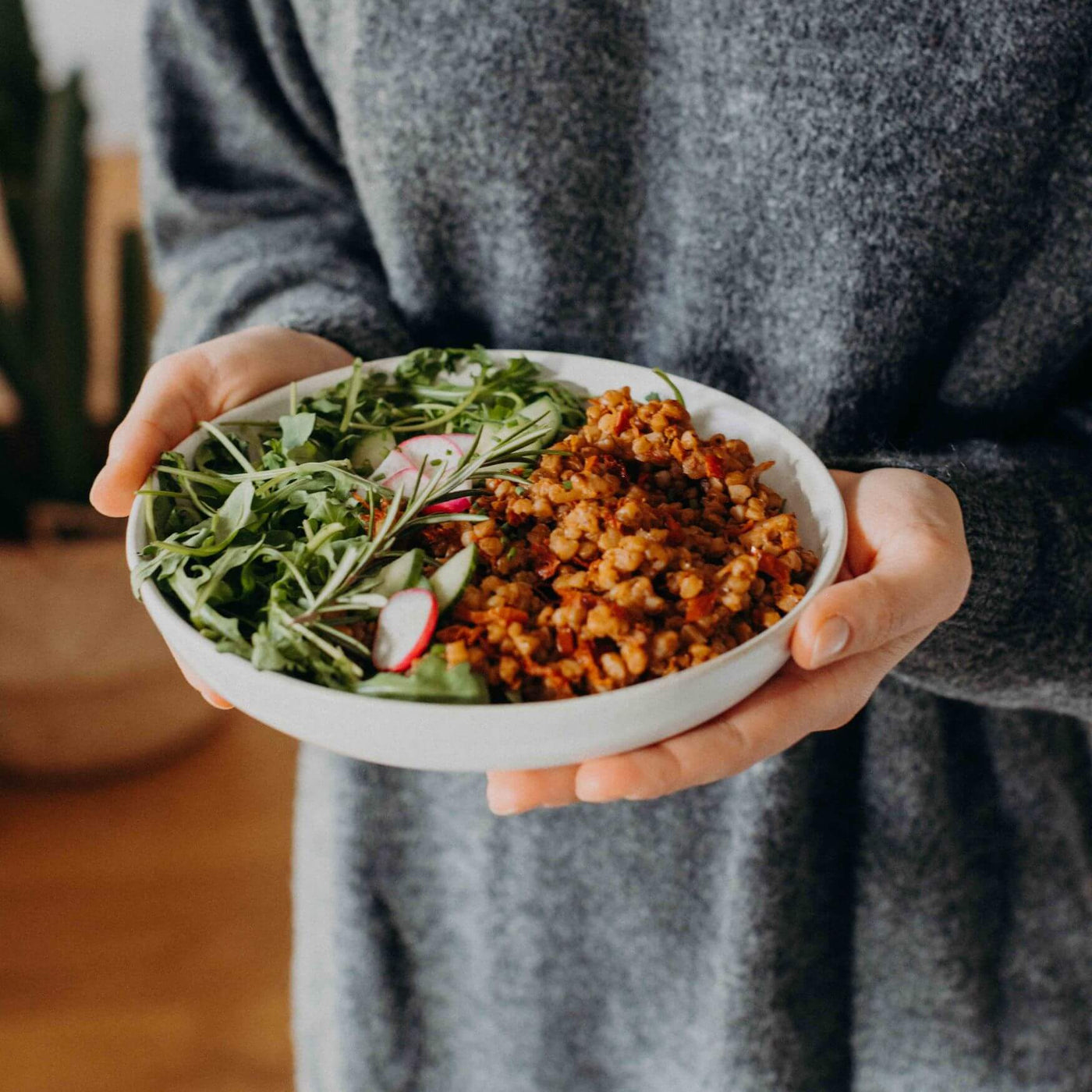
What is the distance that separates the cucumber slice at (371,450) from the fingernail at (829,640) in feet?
1.29

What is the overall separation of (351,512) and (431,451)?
0.36ft

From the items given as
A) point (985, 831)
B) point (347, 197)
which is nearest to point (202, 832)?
point (347, 197)

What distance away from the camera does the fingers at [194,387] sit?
82 centimetres

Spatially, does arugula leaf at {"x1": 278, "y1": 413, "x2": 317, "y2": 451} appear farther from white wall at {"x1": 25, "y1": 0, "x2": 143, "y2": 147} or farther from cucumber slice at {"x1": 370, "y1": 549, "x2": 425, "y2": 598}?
white wall at {"x1": 25, "y1": 0, "x2": 143, "y2": 147}

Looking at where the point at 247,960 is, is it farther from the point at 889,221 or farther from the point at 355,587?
the point at 889,221

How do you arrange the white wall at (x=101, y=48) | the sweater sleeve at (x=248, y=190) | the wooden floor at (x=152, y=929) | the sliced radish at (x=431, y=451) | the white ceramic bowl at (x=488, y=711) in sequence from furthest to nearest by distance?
1. the white wall at (x=101, y=48)
2. the wooden floor at (x=152, y=929)
3. the sweater sleeve at (x=248, y=190)
4. the sliced radish at (x=431, y=451)
5. the white ceramic bowl at (x=488, y=711)

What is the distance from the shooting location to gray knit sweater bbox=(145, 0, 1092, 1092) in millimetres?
909

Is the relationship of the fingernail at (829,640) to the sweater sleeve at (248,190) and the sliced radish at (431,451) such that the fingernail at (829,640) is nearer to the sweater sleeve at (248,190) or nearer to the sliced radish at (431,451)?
the sliced radish at (431,451)

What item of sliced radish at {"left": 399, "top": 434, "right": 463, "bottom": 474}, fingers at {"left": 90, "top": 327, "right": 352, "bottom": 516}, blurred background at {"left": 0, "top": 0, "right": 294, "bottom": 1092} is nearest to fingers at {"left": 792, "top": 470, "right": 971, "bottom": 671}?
sliced radish at {"left": 399, "top": 434, "right": 463, "bottom": 474}

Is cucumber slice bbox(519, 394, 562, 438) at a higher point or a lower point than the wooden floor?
higher

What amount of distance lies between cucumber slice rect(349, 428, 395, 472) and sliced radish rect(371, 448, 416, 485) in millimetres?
16

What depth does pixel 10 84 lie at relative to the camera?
1895 mm

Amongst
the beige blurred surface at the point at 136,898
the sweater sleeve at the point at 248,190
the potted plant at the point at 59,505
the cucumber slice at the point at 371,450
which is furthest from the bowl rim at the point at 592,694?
the beige blurred surface at the point at 136,898

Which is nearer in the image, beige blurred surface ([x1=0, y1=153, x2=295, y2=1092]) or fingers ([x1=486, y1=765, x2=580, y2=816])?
fingers ([x1=486, y1=765, x2=580, y2=816])
